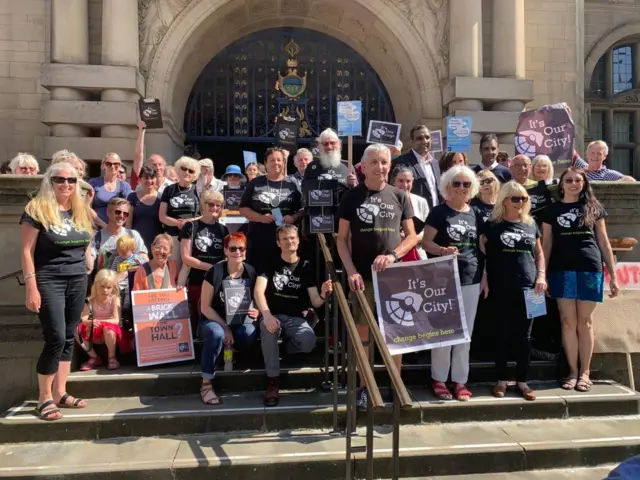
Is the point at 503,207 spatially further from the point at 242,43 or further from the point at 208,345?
the point at 242,43

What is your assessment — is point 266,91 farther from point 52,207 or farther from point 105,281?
point 52,207

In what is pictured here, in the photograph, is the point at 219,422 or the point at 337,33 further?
the point at 337,33

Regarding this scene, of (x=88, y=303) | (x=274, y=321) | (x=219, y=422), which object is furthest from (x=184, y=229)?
(x=219, y=422)

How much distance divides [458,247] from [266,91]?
7715mm

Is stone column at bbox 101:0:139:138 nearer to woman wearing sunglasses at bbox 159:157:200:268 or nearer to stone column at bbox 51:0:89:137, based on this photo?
stone column at bbox 51:0:89:137

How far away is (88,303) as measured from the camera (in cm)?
480

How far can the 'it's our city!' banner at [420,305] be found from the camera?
414cm

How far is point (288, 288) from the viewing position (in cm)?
461

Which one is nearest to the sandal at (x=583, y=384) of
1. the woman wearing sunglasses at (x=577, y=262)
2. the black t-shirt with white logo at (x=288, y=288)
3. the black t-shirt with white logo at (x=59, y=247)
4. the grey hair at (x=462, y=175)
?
the woman wearing sunglasses at (x=577, y=262)

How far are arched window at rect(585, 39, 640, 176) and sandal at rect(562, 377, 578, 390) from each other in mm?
10960

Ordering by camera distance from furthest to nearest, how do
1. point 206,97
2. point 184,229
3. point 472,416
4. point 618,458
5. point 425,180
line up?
point 206,97, point 425,180, point 184,229, point 472,416, point 618,458

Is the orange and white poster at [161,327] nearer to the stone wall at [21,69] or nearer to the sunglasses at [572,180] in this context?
the sunglasses at [572,180]

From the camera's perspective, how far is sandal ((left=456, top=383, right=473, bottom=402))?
4332mm

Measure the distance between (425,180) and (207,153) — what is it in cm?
684
